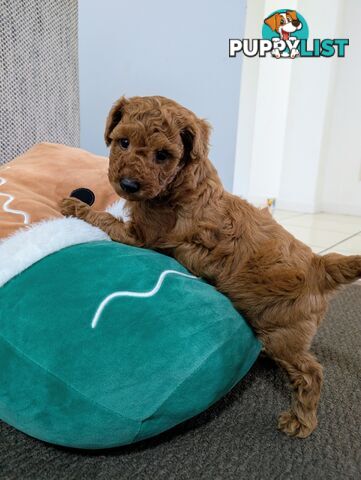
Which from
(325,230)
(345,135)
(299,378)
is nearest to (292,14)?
(345,135)

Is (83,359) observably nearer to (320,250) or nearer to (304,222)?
(320,250)

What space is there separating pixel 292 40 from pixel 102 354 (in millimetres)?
3688

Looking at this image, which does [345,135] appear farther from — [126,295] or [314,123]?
[126,295]

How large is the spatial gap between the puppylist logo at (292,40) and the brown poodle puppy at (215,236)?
8.78 ft

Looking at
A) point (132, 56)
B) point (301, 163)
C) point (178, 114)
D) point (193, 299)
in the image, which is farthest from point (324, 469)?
point (301, 163)

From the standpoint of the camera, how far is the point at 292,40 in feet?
12.1

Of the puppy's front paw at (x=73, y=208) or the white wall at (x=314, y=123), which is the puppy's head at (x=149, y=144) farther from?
the white wall at (x=314, y=123)

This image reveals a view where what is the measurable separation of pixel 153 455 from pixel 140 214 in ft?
1.60

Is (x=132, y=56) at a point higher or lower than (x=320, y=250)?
higher

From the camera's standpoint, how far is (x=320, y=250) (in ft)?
7.93

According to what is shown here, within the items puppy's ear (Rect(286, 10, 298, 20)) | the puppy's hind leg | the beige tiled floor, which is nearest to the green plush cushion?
the puppy's hind leg

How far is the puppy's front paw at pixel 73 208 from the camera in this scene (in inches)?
40.1

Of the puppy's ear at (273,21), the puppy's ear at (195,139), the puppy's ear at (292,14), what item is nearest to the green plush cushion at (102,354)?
the puppy's ear at (195,139)

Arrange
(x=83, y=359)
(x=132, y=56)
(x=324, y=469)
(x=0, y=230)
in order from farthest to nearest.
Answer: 1. (x=132, y=56)
2. (x=0, y=230)
3. (x=324, y=469)
4. (x=83, y=359)
